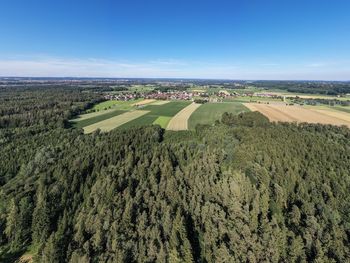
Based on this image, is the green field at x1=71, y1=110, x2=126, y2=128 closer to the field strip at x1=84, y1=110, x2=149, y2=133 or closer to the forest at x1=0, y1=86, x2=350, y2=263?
the field strip at x1=84, y1=110, x2=149, y2=133

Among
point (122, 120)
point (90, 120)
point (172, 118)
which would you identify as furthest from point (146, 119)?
point (90, 120)

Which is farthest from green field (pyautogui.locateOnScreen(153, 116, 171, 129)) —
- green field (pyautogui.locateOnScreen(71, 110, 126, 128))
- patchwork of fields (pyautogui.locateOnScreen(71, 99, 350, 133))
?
green field (pyautogui.locateOnScreen(71, 110, 126, 128))

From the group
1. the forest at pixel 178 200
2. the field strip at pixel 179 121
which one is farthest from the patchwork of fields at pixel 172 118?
the forest at pixel 178 200

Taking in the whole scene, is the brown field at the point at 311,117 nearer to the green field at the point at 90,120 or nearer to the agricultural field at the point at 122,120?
the agricultural field at the point at 122,120

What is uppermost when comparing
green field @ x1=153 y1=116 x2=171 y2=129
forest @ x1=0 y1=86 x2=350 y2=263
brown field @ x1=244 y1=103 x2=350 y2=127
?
brown field @ x1=244 y1=103 x2=350 y2=127

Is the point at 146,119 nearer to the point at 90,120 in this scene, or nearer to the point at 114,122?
the point at 114,122

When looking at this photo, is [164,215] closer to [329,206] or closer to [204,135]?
[329,206]

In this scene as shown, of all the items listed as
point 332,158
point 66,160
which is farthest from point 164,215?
point 332,158
